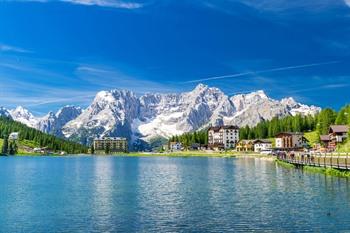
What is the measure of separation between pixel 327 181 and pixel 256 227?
4141 centimetres

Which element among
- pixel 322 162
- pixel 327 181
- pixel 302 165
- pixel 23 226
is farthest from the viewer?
pixel 302 165

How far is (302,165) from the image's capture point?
398 ft

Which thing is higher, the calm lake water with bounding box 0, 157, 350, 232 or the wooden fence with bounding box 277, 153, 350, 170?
the wooden fence with bounding box 277, 153, 350, 170

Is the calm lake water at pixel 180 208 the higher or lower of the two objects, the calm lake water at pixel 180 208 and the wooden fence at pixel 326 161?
the lower

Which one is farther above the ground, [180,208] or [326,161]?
[326,161]

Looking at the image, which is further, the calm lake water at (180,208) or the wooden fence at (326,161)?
the wooden fence at (326,161)

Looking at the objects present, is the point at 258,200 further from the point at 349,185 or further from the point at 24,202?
the point at 24,202

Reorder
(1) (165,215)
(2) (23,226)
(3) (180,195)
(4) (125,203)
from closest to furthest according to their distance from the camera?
(2) (23,226) → (1) (165,215) → (4) (125,203) → (3) (180,195)

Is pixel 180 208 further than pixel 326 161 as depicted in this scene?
No

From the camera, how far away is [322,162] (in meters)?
102

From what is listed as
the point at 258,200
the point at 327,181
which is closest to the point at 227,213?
the point at 258,200

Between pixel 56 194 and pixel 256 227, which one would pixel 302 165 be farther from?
pixel 256 227

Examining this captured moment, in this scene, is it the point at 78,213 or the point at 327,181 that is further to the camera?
the point at 327,181

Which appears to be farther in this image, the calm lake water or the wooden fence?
the wooden fence
